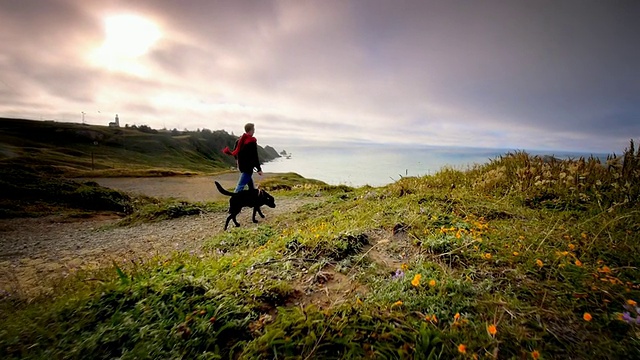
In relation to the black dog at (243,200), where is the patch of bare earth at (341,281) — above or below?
above

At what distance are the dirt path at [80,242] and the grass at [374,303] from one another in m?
3.42

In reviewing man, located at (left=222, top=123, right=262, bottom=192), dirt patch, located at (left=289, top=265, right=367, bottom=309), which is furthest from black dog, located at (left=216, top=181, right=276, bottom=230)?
dirt patch, located at (left=289, top=265, right=367, bottom=309)

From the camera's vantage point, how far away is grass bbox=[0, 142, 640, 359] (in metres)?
2.01

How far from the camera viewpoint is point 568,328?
85.0 inches

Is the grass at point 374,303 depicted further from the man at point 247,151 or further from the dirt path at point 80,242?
the man at point 247,151

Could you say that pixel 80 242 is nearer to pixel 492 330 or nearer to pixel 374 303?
pixel 374 303

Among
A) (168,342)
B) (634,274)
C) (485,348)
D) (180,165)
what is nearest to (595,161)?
(634,274)

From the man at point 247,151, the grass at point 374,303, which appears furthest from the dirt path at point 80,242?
the grass at point 374,303

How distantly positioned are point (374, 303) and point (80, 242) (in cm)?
1151

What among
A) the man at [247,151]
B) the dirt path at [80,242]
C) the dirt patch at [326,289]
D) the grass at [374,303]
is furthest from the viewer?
the man at [247,151]

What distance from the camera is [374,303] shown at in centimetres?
252

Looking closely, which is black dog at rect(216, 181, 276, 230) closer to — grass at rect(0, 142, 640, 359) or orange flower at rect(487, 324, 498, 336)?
grass at rect(0, 142, 640, 359)

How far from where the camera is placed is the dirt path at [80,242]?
21.8 feet

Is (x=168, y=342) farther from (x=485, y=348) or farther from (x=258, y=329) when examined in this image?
(x=485, y=348)
